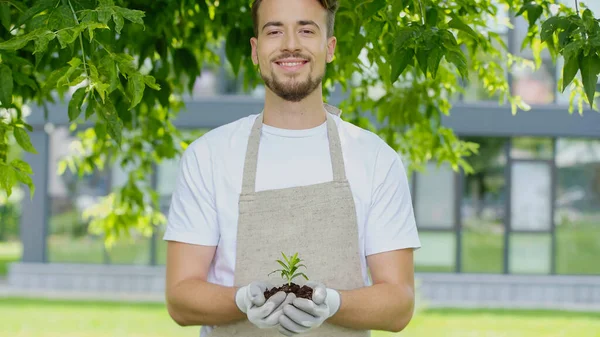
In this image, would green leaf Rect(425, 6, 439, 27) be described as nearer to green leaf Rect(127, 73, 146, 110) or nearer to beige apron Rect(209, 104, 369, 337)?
beige apron Rect(209, 104, 369, 337)

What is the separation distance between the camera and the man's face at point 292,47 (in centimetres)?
231

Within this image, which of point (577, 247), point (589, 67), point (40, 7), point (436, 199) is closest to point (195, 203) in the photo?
point (40, 7)

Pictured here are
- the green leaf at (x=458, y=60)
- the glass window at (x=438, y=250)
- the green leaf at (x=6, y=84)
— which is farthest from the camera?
the glass window at (x=438, y=250)

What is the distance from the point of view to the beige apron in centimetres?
234

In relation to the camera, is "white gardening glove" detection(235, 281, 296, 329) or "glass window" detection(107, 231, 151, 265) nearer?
"white gardening glove" detection(235, 281, 296, 329)

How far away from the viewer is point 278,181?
2.39 meters

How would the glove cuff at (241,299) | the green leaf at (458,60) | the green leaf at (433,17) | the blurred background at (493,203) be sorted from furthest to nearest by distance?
the blurred background at (493,203)
the green leaf at (433,17)
the green leaf at (458,60)
the glove cuff at (241,299)

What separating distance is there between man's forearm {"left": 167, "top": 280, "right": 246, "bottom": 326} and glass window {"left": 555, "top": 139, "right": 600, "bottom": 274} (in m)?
10.4

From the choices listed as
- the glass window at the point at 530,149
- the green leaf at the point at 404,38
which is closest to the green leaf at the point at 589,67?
the green leaf at the point at 404,38

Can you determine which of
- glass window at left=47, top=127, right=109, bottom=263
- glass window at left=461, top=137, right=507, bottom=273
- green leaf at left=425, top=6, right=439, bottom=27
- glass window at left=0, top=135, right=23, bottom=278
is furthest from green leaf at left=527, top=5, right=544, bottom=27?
glass window at left=0, top=135, right=23, bottom=278

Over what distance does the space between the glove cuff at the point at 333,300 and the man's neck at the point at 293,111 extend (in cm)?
52

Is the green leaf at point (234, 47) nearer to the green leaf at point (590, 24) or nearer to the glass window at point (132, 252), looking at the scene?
the green leaf at point (590, 24)

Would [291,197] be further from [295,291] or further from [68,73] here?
[68,73]

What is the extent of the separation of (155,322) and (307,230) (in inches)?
326
